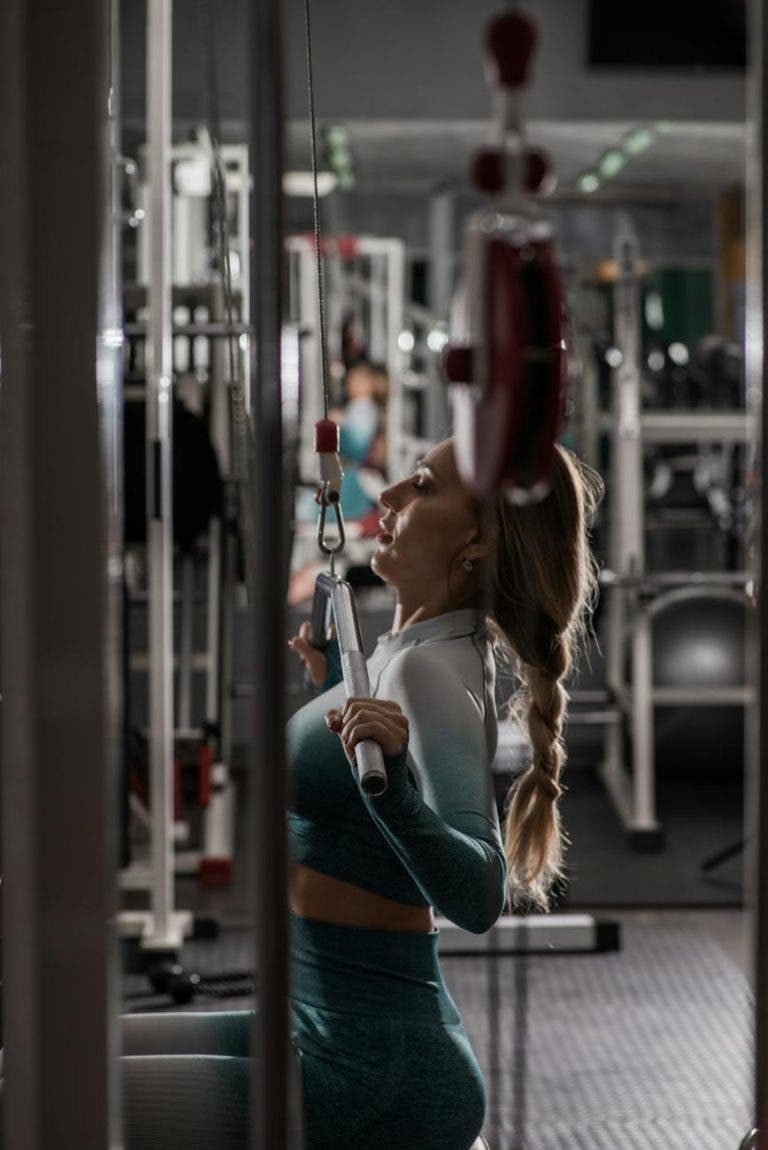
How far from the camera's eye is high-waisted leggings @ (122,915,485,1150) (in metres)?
1.43

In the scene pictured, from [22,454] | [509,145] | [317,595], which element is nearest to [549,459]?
[509,145]

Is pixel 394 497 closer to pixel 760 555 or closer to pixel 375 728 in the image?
pixel 375 728

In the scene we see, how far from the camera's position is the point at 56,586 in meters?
1.01

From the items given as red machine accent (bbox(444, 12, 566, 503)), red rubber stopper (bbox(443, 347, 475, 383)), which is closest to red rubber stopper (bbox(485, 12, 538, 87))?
red machine accent (bbox(444, 12, 566, 503))

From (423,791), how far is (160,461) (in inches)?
88.9

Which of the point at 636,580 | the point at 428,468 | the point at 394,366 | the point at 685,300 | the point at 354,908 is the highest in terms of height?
the point at 685,300

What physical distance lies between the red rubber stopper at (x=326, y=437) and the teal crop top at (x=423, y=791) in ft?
0.84

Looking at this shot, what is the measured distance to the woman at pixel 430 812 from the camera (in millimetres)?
1447

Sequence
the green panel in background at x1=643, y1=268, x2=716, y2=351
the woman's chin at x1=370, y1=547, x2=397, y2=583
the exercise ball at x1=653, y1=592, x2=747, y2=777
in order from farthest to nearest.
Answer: the green panel in background at x1=643, y1=268, x2=716, y2=351, the exercise ball at x1=653, y1=592, x2=747, y2=777, the woman's chin at x1=370, y1=547, x2=397, y2=583

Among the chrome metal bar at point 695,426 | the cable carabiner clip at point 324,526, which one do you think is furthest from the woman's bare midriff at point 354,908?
the chrome metal bar at point 695,426

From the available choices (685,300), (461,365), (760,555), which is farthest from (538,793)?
(685,300)

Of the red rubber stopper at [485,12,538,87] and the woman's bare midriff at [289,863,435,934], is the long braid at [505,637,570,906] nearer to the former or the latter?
the woman's bare midriff at [289,863,435,934]

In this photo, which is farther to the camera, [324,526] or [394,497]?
[394,497]

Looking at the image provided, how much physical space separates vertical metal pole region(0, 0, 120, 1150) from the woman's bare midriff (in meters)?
0.52
